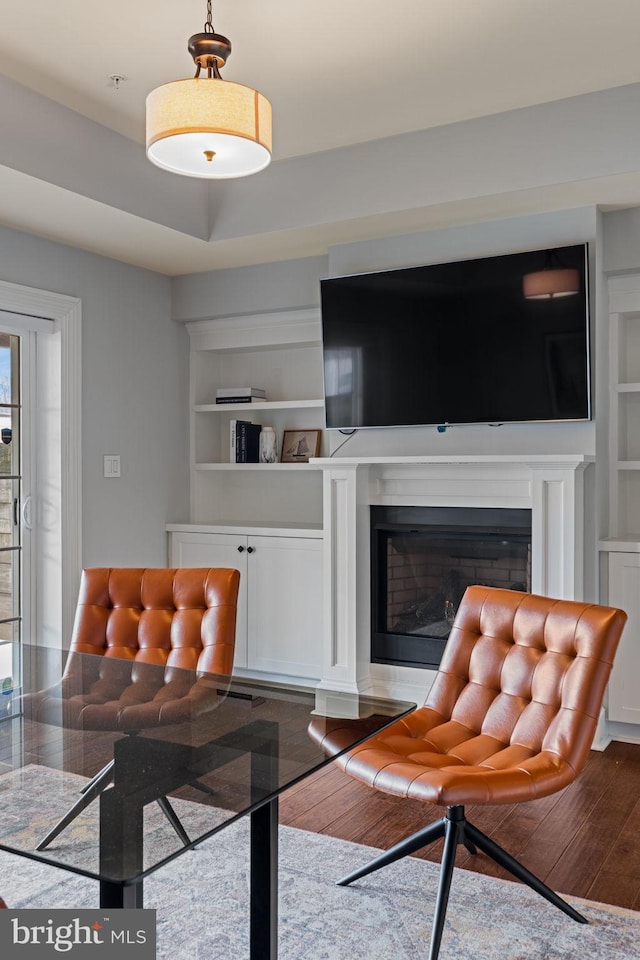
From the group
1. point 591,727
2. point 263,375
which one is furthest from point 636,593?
point 263,375

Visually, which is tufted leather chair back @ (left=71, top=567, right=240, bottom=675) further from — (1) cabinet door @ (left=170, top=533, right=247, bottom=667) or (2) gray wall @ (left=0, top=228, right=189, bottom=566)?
(1) cabinet door @ (left=170, top=533, right=247, bottom=667)

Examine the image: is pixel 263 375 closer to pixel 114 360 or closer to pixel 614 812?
pixel 114 360

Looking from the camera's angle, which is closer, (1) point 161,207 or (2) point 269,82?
(2) point 269,82

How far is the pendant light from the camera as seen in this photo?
6.38ft

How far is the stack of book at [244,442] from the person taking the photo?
4.79m

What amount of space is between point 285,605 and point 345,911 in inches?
85.8

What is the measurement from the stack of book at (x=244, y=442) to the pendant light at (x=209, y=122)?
8.63 ft

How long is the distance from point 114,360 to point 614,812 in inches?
123

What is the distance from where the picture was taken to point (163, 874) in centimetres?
244

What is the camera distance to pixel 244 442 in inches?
189

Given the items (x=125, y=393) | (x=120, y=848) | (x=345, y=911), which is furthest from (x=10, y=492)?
(x=120, y=848)

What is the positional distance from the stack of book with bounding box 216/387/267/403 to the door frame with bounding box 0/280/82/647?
0.97 m

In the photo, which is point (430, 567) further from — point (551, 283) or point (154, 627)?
point (154, 627)

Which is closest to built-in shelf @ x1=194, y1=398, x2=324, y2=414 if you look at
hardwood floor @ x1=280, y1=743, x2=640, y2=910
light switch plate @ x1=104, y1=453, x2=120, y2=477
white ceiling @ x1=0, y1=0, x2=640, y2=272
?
light switch plate @ x1=104, y1=453, x2=120, y2=477
